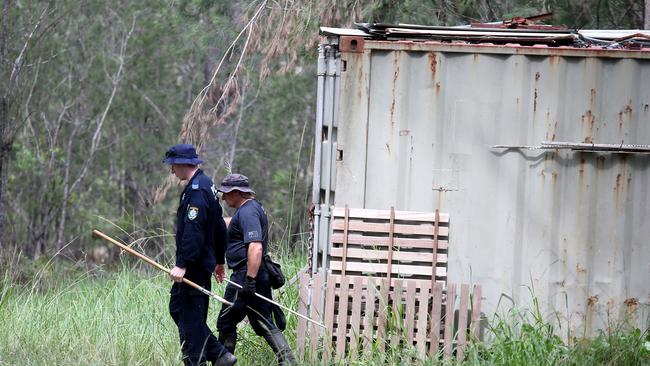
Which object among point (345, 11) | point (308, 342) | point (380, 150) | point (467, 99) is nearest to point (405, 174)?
point (380, 150)

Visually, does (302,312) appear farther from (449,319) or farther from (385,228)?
(449,319)

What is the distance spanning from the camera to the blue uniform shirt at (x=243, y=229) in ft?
25.5

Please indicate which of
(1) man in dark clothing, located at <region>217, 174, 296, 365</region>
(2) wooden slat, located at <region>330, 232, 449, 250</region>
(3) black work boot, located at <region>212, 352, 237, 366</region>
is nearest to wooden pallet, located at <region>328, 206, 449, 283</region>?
(2) wooden slat, located at <region>330, 232, 449, 250</region>

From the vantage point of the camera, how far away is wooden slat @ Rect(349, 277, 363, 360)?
24.7 feet

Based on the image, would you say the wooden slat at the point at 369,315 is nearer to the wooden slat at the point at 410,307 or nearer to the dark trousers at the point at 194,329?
the wooden slat at the point at 410,307

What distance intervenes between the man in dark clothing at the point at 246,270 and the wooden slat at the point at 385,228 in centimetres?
63

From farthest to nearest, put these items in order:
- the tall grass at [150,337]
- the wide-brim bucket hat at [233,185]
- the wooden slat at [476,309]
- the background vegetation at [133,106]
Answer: the background vegetation at [133,106], the wide-brim bucket hat at [233,185], the wooden slat at [476,309], the tall grass at [150,337]

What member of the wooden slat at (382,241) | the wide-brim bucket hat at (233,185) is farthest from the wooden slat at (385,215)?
the wide-brim bucket hat at (233,185)

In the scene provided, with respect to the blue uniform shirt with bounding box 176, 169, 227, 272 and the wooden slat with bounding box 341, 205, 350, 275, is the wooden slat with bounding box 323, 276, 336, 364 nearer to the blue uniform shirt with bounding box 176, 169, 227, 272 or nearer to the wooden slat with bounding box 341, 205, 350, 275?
the wooden slat with bounding box 341, 205, 350, 275

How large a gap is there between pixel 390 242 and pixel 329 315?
28.9 inches

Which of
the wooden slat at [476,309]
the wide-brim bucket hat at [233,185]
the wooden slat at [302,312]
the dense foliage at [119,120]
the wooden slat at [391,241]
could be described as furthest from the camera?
the dense foliage at [119,120]

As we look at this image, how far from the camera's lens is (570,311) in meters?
7.98

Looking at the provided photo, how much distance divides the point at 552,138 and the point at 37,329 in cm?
487

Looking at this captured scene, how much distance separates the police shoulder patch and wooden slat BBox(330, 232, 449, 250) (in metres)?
1.07
